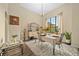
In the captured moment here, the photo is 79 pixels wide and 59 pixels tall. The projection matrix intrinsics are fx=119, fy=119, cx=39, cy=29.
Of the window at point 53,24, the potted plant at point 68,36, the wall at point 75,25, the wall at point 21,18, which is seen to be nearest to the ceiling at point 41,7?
the wall at point 21,18

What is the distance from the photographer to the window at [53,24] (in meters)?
2.29

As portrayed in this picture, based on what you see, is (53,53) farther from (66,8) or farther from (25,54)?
(66,8)

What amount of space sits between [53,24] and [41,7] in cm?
40

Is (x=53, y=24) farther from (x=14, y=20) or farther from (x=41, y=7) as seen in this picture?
(x=14, y=20)

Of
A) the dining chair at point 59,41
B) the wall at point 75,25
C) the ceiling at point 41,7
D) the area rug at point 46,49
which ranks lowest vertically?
the area rug at point 46,49

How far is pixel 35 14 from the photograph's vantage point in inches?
90.0

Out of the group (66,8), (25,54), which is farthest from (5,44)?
(66,8)

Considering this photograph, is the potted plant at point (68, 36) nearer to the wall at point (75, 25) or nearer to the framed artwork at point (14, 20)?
the wall at point (75, 25)

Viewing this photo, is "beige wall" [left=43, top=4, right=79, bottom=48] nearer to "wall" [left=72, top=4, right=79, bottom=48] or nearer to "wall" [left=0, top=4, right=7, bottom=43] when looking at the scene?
"wall" [left=72, top=4, right=79, bottom=48]

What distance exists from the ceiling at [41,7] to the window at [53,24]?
19cm

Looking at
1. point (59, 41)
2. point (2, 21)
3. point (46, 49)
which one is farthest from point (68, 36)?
point (2, 21)

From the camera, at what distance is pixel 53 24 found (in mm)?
2318

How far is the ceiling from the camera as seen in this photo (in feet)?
7.29

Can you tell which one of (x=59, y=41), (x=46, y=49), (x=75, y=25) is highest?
(x=75, y=25)
